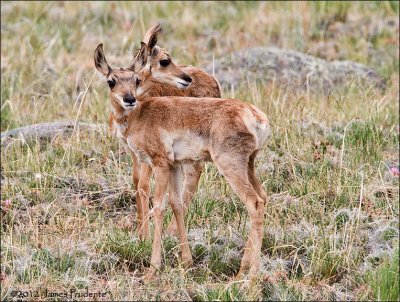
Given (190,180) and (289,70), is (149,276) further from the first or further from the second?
(289,70)

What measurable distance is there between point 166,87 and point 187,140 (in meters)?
1.38

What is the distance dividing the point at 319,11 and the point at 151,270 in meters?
9.91

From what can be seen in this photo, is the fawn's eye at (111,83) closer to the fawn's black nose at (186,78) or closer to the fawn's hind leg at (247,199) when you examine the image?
the fawn's black nose at (186,78)

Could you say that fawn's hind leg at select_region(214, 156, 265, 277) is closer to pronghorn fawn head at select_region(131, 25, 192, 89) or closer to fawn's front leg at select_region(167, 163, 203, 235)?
fawn's front leg at select_region(167, 163, 203, 235)

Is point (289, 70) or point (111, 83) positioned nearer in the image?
point (111, 83)

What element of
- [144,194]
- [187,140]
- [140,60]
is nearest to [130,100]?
[187,140]

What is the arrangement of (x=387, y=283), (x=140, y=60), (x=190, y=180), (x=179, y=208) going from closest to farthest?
(x=387, y=283) → (x=179, y=208) → (x=140, y=60) → (x=190, y=180)

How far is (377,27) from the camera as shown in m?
16.1

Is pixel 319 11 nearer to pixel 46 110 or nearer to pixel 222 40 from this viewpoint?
pixel 222 40

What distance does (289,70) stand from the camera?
13633 mm

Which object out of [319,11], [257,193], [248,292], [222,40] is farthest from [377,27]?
[248,292]

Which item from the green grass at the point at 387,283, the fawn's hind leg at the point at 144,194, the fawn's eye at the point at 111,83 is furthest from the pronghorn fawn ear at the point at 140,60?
the green grass at the point at 387,283

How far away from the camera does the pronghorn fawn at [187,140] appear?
24.5 ft

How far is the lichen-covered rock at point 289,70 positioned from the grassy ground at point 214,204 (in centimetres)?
52
